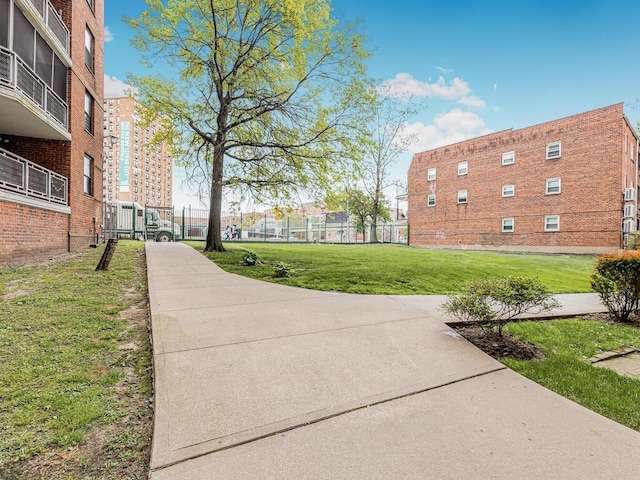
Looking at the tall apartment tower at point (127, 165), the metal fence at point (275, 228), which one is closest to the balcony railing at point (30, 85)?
the metal fence at point (275, 228)

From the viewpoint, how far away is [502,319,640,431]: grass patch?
2691mm

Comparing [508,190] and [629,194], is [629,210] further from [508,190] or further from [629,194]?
[508,190]

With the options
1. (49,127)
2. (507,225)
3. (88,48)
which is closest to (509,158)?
(507,225)

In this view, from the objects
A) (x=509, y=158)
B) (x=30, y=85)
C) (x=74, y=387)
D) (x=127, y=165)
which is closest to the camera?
(x=74, y=387)

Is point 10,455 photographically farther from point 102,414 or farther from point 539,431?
point 539,431

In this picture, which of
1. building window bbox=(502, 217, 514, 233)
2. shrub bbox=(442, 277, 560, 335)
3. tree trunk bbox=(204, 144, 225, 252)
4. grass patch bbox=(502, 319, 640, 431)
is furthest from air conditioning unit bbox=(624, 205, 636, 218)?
tree trunk bbox=(204, 144, 225, 252)

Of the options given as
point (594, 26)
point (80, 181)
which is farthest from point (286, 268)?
point (594, 26)

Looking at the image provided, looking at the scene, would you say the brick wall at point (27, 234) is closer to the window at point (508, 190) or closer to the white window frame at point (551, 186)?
the window at point (508, 190)

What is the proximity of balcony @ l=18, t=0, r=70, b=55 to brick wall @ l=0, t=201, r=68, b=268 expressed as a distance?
5.71 metres

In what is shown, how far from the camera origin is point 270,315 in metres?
4.60

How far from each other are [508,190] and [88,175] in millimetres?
26400

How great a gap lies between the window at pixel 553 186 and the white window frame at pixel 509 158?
289 cm

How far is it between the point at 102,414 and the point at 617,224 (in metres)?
26.4

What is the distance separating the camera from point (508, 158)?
962 inches
